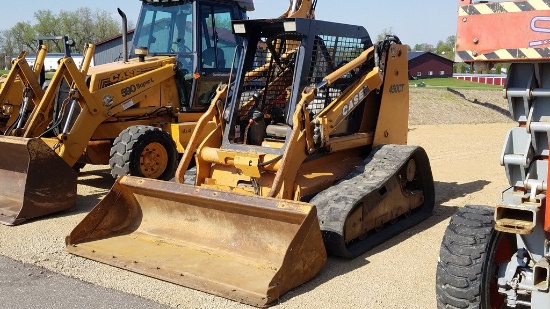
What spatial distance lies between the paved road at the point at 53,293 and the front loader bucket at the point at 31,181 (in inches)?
70.3

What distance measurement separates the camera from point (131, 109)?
9.05 meters

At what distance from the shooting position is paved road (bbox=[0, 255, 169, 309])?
188 inches

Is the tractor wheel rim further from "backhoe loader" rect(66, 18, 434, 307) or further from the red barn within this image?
the red barn

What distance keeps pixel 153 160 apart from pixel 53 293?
353 cm

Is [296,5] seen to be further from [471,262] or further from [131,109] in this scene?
[471,262]

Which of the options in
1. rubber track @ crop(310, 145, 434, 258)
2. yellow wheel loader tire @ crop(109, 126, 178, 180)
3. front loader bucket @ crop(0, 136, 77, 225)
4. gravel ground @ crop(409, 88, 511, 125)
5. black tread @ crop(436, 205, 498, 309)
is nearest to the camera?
black tread @ crop(436, 205, 498, 309)

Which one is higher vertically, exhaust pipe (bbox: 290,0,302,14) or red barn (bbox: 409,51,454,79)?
exhaust pipe (bbox: 290,0,302,14)

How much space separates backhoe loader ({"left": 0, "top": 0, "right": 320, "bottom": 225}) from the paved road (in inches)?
74.1

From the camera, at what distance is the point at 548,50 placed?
317 centimetres

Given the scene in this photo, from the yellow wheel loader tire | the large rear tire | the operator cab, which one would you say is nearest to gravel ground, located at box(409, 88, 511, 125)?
the operator cab

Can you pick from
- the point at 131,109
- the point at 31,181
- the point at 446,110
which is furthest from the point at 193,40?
the point at 446,110

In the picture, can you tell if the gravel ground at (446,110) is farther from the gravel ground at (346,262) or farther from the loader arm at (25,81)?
the loader arm at (25,81)

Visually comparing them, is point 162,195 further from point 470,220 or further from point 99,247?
point 470,220

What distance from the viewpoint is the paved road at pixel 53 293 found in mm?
4785
